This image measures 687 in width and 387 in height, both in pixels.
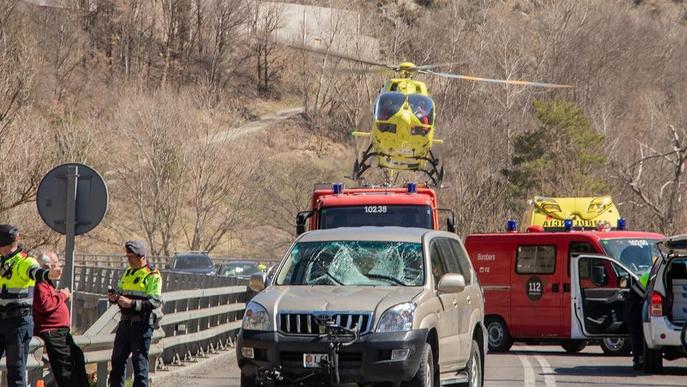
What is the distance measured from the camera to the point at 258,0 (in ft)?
380

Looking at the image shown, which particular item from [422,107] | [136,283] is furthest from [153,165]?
[136,283]

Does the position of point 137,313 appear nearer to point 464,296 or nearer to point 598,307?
point 464,296

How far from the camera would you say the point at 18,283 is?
37.4ft

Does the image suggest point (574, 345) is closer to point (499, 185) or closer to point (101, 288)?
point (101, 288)

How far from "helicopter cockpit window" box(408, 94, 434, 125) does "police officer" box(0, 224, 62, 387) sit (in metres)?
28.1

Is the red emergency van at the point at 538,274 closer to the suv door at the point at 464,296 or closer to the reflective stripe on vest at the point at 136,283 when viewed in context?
the suv door at the point at 464,296

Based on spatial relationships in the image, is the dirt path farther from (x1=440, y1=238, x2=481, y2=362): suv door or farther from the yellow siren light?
(x1=440, y1=238, x2=481, y2=362): suv door

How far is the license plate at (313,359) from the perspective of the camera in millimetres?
11648

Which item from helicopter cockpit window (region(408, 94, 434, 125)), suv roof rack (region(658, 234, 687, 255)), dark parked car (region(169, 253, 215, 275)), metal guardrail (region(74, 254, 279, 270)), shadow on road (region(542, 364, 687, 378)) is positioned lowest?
metal guardrail (region(74, 254, 279, 270))

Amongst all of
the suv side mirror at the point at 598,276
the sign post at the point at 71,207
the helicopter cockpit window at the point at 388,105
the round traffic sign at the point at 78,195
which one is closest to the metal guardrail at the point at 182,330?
the sign post at the point at 71,207

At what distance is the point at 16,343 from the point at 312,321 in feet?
8.36

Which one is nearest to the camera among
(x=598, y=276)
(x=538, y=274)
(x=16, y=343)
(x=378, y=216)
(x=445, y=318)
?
(x=16, y=343)

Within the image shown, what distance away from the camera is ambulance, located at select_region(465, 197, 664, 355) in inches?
865

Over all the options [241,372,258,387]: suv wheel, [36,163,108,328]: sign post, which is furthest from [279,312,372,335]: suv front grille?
[36,163,108,328]: sign post
